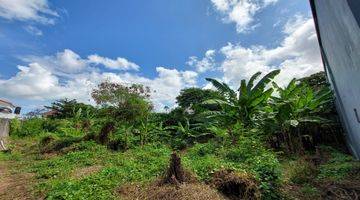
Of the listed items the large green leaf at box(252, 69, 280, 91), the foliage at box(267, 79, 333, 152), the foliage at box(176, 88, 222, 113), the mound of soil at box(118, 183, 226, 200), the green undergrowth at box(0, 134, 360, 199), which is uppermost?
the foliage at box(176, 88, 222, 113)

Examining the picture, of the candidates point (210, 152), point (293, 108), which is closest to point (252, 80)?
point (293, 108)

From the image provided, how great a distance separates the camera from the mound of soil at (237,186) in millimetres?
5152

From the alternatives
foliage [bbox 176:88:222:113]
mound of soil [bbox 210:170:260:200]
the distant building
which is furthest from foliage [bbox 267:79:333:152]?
foliage [bbox 176:88:222:113]

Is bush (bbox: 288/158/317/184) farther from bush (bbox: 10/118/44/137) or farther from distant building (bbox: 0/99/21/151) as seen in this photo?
bush (bbox: 10/118/44/137)

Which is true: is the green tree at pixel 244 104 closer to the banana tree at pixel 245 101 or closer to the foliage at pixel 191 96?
the banana tree at pixel 245 101

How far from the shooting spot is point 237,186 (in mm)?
5273

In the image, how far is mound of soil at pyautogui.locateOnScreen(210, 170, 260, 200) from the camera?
16.9 ft

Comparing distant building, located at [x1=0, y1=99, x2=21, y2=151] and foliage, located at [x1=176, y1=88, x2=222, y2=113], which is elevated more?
foliage, located at [x1=176, y1=88, x2=222, y2=113]

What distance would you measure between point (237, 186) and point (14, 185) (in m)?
4.49

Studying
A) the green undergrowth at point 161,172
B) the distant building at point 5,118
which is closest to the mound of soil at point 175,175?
the green undergrowth at point 161,172

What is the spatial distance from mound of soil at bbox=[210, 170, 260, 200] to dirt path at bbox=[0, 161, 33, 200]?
130 inches

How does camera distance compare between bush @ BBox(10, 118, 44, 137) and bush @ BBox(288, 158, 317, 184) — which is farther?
bush @ BBox(10, 118, 44, 137)

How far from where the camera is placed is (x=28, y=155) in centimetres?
1140

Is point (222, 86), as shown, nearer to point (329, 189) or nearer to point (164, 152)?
point (164, 152)
